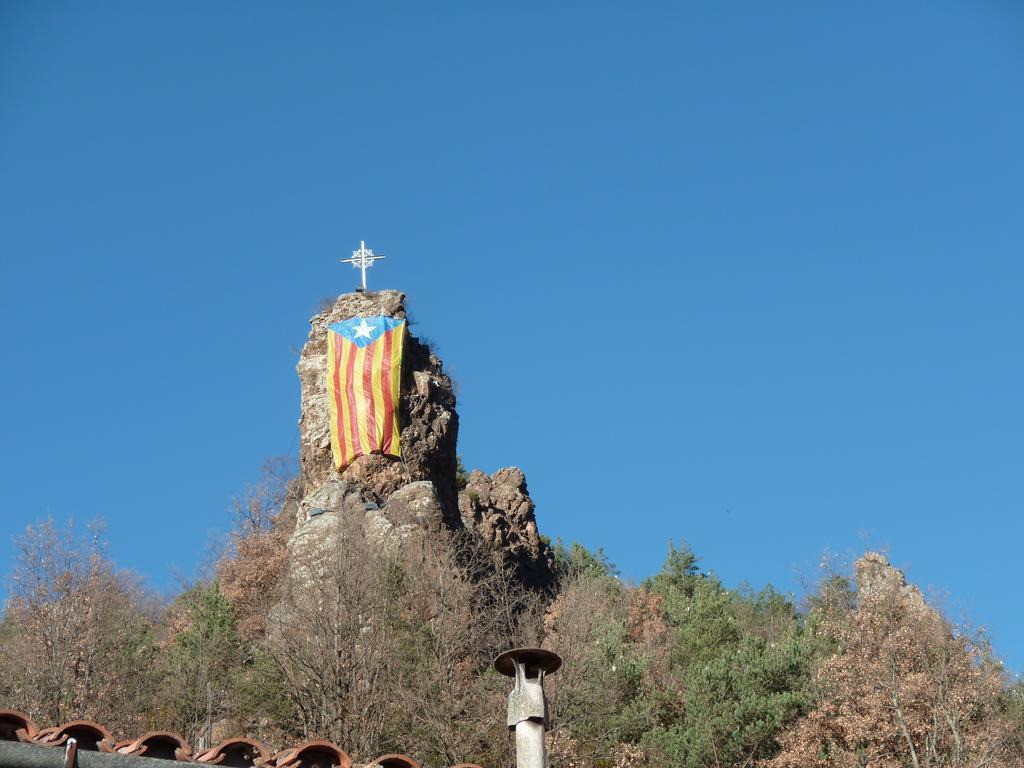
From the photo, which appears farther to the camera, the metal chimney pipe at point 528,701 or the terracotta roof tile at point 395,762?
the metal chimney pipe at point 528,701

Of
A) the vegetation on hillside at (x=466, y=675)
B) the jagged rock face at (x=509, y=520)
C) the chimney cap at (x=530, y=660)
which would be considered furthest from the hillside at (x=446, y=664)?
the chimney cap at (x=530, y=660)

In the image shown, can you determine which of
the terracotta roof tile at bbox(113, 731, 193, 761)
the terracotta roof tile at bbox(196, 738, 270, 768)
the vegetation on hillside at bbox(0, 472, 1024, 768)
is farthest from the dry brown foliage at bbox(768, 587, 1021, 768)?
the terracotta roof tile at bbox(113, 731, 193, 761)

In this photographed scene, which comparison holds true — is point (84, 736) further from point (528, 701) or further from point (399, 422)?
point (399, 422)

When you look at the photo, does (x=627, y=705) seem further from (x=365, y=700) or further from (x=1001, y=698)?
(x=1001, y=698)

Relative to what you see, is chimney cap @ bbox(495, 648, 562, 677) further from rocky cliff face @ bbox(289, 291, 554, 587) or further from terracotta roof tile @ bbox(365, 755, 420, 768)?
rocky cliff face @ bbox(289, 291, 554, 587)

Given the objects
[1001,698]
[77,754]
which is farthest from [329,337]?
[77,754]

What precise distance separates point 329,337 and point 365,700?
1463 cm

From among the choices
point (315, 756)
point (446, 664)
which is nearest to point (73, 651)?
point (446, 664)

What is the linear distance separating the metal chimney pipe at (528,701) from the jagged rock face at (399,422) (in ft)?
78.5

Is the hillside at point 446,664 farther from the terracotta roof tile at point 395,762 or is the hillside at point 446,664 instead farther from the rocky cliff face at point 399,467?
the terracotta roof tile at point 395,762

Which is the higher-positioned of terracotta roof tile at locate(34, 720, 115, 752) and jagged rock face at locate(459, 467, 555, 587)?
jagged rock face at locate(459, 467, 555, 587)

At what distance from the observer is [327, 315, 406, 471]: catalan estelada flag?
35688 millimetres

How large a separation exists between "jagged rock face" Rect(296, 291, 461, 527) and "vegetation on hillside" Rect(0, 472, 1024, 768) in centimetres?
340

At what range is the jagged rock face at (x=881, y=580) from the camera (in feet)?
107
